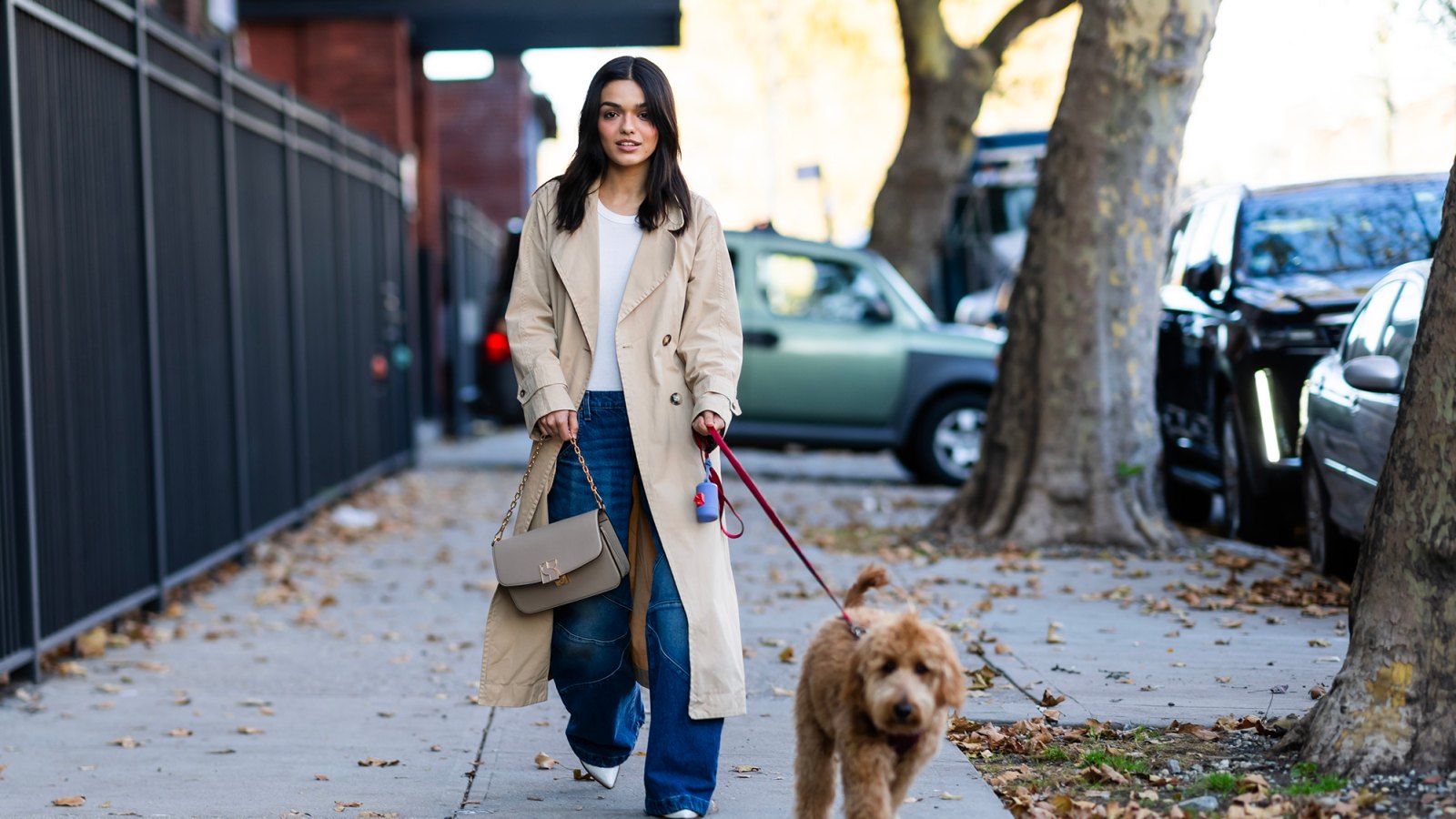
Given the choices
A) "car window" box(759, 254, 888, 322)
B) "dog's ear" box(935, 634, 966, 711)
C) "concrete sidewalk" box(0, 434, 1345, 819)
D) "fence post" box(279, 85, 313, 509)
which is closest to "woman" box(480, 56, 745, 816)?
"concrete sidewalk" box(0, 434, 1345, 819)

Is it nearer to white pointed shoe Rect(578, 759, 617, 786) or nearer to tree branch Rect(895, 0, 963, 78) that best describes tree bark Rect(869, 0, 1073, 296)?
tree branch Rect(895, 0, 963, 78)

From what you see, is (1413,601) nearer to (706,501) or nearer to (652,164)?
(706,501)

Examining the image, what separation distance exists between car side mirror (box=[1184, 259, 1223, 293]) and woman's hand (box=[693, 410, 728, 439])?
6126 millimetres

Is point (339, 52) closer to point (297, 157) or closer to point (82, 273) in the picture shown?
point (297, 157)

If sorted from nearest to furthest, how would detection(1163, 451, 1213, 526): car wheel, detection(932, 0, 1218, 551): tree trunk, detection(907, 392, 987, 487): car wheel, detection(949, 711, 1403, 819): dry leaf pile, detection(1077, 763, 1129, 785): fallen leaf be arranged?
detection(949, 711, 1403, 819): dry leaf pile
detection(1077, 763, 1129, 785): fallen leaf
detection(932, 0, 1218, 551): tree trunk
detection(1163, 451, 1213, 526): car wheel
detection(907, 392, 987, 487): car wheel

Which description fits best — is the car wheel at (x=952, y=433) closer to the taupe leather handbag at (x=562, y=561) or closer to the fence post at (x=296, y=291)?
the fence post at (x=296, y=291)

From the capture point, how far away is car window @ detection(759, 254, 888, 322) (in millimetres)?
14055

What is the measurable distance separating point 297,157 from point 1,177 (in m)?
5.14

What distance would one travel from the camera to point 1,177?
6.06m

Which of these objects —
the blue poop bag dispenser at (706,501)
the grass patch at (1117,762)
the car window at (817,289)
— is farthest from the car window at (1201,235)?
the blue poop bag dispenser at (706,501)

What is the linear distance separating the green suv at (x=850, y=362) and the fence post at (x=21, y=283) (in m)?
8.18

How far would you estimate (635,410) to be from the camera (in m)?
4.39

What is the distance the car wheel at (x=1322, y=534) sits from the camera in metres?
8.05

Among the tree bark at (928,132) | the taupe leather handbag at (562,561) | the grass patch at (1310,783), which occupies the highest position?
the tree bark at (928,132)
